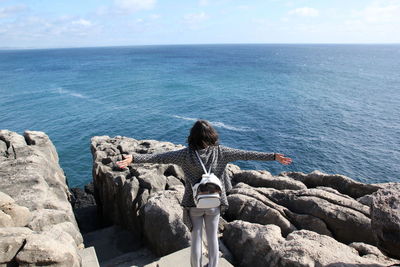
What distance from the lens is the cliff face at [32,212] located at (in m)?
8.99

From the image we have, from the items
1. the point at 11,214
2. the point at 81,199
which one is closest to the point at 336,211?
the point at 11,214

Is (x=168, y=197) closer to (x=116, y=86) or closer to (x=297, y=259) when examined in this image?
(x=297, y=259)

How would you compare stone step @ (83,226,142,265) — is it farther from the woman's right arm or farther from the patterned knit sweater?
the patterned knit sweater

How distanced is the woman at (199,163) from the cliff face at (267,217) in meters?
3.64

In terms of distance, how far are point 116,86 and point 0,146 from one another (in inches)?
3166

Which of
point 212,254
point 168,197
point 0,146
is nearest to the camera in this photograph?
point 212,254

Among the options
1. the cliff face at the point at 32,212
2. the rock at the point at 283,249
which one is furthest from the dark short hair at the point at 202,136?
the cliff face at the point at 32,212

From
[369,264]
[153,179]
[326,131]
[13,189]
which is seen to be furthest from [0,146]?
[326,131]

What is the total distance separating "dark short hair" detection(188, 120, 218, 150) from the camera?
742cm

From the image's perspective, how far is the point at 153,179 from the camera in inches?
854

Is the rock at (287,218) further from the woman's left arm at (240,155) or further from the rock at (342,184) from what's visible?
the woman's left arm at (240,155)

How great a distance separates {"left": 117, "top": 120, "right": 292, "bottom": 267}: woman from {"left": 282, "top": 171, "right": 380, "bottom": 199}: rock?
14.8 m

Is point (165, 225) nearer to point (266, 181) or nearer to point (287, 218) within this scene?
point (287, 218)

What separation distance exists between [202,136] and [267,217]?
29.5 feet
